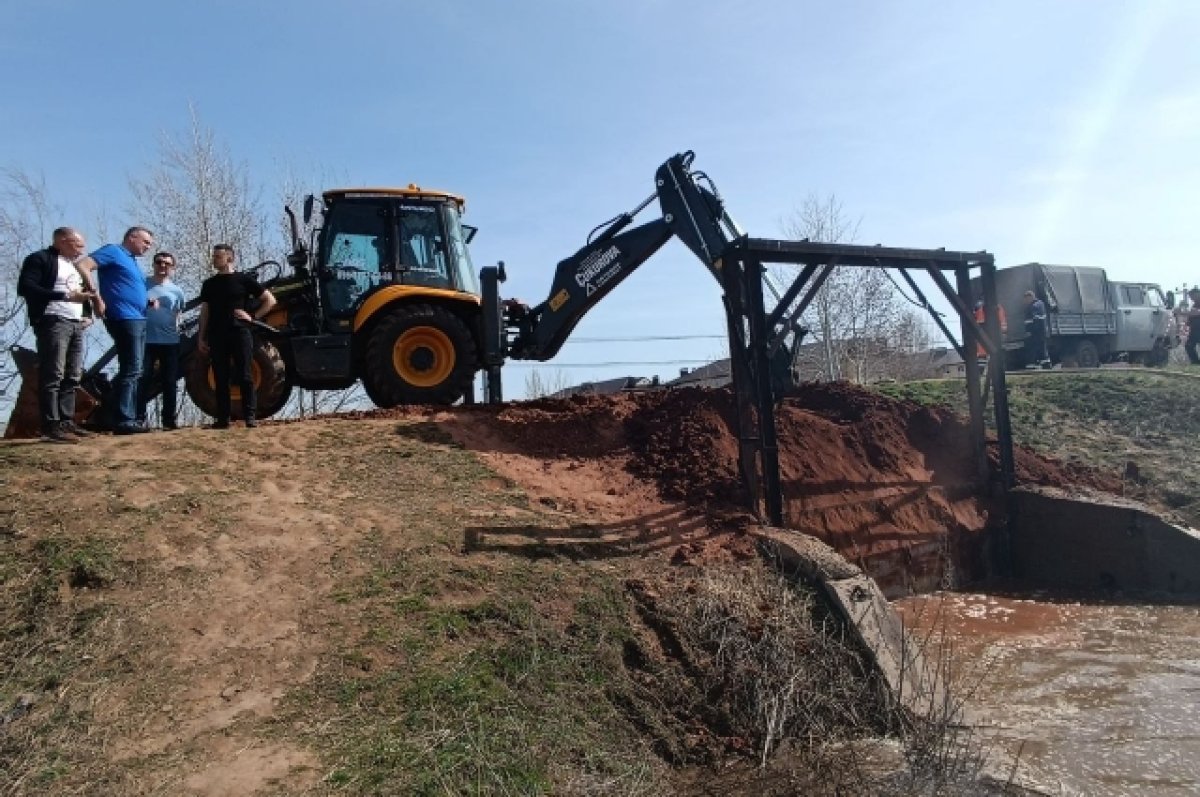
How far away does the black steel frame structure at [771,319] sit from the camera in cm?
776

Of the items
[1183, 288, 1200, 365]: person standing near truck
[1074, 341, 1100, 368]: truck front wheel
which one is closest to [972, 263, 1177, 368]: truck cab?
[1074, 341, 1100, 368]: truck front wheel

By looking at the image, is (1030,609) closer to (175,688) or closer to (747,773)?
(747,773)

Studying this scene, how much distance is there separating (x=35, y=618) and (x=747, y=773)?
161 inches

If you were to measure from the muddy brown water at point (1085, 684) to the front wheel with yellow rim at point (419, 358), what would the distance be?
17.8 ft

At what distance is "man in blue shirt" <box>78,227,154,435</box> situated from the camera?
7430 millimetres

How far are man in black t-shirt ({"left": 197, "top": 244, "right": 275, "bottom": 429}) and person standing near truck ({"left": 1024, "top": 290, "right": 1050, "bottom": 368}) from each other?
1667 cm

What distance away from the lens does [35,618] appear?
15.7 feet

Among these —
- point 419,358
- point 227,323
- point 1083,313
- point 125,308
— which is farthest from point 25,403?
point 1083,313

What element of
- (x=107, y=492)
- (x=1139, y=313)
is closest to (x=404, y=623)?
(x=107, y=492)

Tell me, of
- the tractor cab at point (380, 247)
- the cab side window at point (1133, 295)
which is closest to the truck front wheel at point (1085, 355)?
the cab side window at point (1133, 295)

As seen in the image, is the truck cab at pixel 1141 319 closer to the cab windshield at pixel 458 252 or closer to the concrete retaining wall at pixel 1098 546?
the concrete retaining wall at pixel 1098 546

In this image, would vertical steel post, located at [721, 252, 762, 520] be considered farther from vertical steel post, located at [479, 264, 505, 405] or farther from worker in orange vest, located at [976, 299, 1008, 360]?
worker in orange vest, located at [976, 299, 1008, 360]

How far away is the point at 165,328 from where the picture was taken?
27.0 feet

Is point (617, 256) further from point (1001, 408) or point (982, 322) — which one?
point (982, 322)
